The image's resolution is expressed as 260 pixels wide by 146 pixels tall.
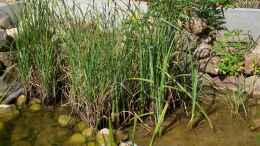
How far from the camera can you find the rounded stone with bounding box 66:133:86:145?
3.45m

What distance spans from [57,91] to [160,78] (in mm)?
953

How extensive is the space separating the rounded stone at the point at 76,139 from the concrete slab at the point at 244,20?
2.05 metres

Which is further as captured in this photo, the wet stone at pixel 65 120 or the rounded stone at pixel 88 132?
the wet stone at pixel 65 120

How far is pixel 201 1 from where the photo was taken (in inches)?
180

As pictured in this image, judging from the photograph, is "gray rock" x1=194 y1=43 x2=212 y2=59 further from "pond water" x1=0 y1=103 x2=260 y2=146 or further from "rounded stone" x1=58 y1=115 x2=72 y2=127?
"rounded stone" x1=58 y1=115 x2=72 y2=127

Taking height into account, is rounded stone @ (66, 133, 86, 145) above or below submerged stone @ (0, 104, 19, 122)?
below

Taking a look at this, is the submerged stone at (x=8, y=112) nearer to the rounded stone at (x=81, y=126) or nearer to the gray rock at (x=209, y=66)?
the rounded stone at (x=81, y=126)

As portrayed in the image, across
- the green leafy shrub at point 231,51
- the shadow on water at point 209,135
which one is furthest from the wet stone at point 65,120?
the green leafy shrub at point 231,51

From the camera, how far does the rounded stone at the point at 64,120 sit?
369 cm

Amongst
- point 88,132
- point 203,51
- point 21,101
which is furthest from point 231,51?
point 21,101

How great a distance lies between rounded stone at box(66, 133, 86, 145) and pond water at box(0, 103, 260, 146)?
5cm

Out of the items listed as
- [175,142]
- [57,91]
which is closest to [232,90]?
[175,142]

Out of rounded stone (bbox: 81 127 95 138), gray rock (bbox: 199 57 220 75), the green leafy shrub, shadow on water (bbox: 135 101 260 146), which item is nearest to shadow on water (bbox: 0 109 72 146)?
rounded stone (bbox: 81 127 95 138)

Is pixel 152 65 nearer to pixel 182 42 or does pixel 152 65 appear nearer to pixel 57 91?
pixel 182 42
